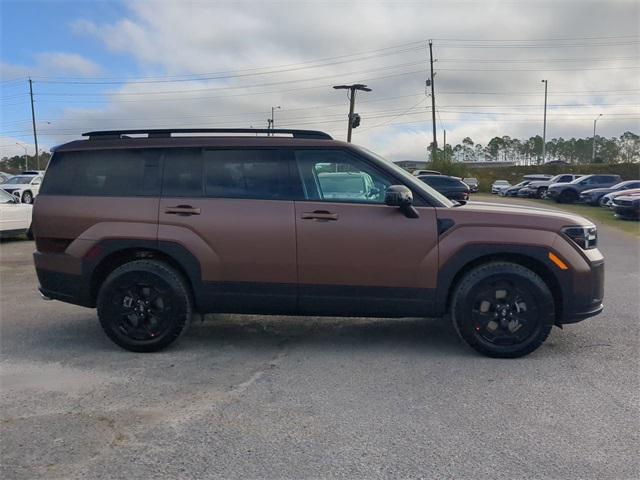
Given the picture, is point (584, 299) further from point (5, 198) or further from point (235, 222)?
point (5, 198)

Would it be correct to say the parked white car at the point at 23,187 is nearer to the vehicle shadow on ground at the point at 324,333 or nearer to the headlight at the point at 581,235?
the vehicle shadow on ground at the point at 324,333

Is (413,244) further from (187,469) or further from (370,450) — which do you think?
(187,469)

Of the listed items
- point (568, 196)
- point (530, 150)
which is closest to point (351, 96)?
point (568, 196)

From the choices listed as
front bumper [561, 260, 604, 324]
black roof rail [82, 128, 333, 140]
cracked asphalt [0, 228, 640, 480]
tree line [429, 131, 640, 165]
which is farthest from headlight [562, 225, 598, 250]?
tree line [429, 131, 640, 165]

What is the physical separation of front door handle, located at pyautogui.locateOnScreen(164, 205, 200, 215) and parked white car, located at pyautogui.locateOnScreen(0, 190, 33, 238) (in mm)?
9645

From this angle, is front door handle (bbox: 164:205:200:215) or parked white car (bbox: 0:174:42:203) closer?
front door handle (bbox: 164:205:200:215)

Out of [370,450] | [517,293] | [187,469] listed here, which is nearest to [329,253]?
[517,293]

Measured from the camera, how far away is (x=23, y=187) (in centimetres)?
2677

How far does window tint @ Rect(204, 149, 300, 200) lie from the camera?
192 inches

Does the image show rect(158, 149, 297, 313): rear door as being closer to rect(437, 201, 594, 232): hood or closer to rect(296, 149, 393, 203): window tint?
rect(296, 149, 393, 203): window tint

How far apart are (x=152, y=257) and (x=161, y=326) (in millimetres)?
641

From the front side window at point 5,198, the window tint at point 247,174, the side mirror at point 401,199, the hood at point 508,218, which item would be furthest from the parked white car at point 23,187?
the hood at point 508,218

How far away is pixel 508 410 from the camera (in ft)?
12.1

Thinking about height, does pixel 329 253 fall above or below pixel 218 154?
below
